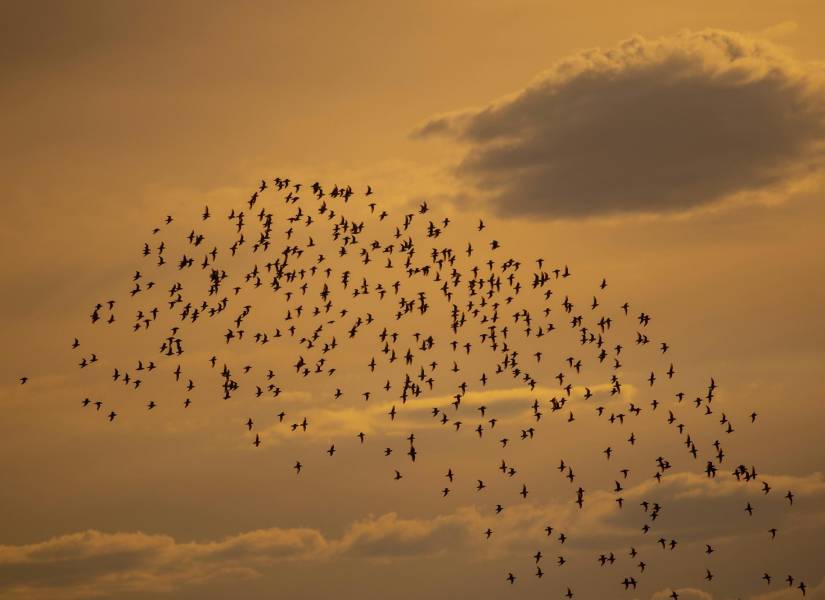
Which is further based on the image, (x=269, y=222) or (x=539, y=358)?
(x=539, y=358)

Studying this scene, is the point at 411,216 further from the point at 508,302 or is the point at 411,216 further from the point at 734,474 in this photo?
the point at 734,474

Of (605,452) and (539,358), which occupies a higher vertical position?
(539,358)

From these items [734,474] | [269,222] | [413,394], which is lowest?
[734,474]

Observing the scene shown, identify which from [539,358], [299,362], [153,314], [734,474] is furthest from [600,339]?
[153,314]

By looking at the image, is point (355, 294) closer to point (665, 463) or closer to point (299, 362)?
point (299, 362)

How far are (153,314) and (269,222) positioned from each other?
60.6 ft

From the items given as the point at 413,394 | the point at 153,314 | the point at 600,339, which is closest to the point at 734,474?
the point at 600,339

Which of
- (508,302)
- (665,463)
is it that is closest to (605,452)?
(665,463)

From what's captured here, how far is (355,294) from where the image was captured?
17075 cm

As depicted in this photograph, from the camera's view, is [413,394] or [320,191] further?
[413,394]

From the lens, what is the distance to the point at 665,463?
6890 inches

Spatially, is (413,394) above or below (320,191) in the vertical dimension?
below

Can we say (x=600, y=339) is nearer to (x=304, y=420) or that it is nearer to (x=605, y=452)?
(x=605, y=452)

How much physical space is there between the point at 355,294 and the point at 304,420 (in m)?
15.5
